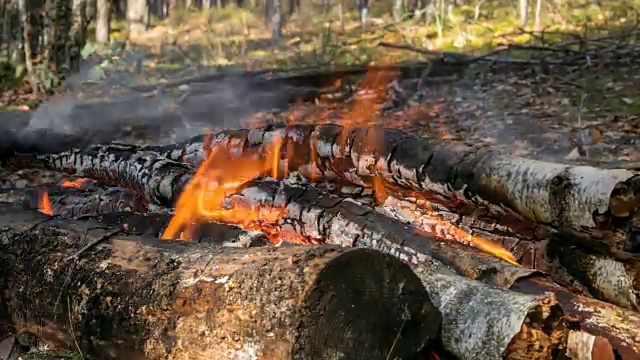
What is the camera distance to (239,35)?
2134cm

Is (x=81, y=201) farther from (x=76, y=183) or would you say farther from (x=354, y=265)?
(x=354, y=265)

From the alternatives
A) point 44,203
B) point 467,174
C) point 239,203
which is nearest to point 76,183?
point 44,203

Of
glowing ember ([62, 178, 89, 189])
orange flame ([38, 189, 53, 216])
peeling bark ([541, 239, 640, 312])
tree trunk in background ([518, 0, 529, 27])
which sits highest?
tree trunk in background ([518, 0, 529, 27])

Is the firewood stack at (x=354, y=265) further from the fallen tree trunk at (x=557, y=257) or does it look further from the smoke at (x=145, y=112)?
the smoke at (x=145, y=112)

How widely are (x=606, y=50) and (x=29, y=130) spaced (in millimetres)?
7539

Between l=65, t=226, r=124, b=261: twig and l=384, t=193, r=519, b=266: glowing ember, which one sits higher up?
l=65, t=226, r=124, b=261: twig

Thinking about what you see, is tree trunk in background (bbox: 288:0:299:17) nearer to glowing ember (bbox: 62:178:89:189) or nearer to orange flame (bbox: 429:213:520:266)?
glowing ember (bbox: 62:178:89:189)

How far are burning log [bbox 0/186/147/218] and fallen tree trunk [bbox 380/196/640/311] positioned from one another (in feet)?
6.49

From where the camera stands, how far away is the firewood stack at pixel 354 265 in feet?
6.61

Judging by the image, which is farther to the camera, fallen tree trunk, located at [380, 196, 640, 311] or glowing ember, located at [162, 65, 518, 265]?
glowing ember, located at [162, 65, 518, 265]

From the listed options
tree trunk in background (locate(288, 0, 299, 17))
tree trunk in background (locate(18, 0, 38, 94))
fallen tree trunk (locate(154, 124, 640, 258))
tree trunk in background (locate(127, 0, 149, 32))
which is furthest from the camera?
tree trunk in background (locate(288, 0, 299, 17))

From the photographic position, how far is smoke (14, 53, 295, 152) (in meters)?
6.55

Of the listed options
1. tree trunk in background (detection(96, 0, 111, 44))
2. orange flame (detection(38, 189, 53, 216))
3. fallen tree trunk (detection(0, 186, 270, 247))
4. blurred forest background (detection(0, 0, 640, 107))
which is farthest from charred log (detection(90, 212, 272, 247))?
tree trunk in background (detection(96, 0, 111, 44))

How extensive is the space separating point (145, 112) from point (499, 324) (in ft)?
26.2
